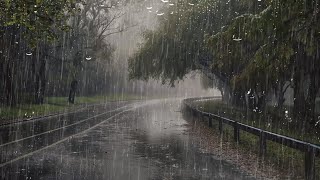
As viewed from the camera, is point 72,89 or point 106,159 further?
point 72,89

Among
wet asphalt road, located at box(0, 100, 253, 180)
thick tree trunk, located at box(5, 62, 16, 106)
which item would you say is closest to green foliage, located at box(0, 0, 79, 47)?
wet asphalt road, located at box(0, 100, 253, 180)

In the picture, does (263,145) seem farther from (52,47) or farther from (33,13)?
(52,47)

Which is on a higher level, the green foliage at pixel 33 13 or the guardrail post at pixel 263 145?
the green foliage at pixel 33 13

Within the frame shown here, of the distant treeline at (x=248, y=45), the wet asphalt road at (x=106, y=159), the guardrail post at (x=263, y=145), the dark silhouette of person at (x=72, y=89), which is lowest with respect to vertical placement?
the wet asphalt road at (x=106, y=159)

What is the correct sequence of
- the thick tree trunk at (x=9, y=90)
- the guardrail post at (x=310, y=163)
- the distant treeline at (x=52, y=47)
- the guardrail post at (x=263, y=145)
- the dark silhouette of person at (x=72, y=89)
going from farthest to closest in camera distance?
the dark silhouette of person at (x=72, y=89), the thick tree trunk at (x=9, y=90), the distant treeline at (x=52, y=47), the guardrail post at (x=263, y=145), the guardrail post at (x=310, y=163)

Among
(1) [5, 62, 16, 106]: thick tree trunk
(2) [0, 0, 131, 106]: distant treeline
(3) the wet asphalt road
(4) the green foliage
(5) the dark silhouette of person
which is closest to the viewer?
(3) the wet asphalt road

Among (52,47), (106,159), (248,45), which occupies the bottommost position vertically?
(106,159)

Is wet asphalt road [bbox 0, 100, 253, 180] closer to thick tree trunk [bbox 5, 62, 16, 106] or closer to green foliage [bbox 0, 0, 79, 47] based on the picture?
green foliage [bbox 0, 0, 79, 47]

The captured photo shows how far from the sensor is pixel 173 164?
10664 mm

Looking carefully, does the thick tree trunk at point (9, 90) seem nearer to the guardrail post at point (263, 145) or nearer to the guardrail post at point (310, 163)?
the guardrail post at point (263, 145)

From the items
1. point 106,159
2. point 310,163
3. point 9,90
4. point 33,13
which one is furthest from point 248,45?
point 9,90

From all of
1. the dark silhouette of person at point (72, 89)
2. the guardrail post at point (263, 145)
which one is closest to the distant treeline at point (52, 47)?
the dark silhouette of person at point (72, 89)

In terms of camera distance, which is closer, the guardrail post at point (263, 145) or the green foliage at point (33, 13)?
the guardrail post at point (263, 145)

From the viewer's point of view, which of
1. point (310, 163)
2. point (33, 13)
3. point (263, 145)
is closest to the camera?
point (310, 163)
